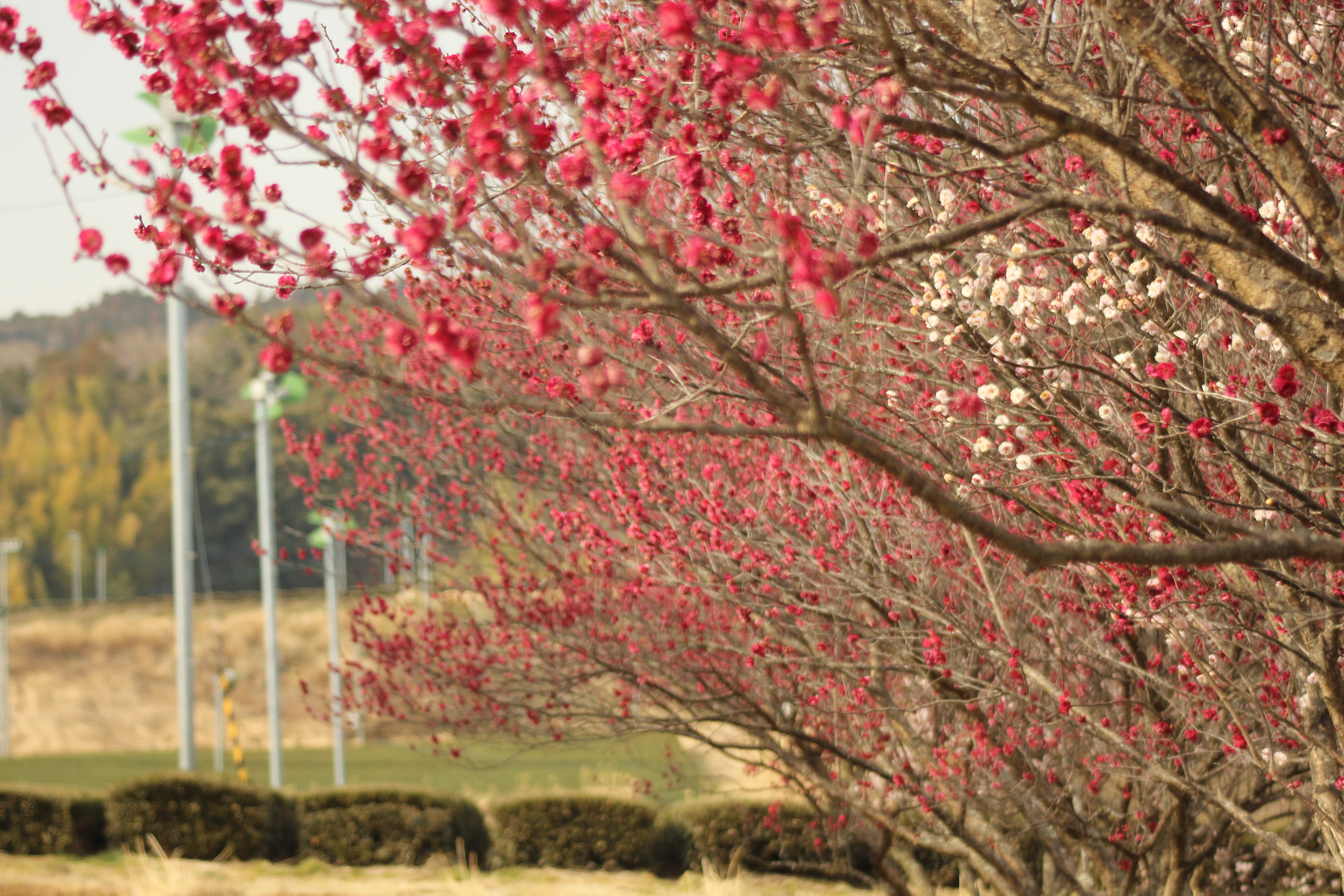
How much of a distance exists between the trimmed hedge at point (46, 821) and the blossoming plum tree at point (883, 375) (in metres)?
8.40

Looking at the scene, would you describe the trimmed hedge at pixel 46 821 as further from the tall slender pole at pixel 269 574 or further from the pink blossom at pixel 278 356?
the pink blossom at pixel 278 356

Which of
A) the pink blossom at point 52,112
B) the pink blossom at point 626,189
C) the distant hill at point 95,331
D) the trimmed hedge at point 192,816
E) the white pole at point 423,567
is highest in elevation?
the distant hill at point 95,331

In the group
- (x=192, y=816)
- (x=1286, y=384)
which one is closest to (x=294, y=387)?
(x=192, y=816)

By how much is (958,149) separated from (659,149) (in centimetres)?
101

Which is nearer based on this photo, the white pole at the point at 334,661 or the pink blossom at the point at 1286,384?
the pink blossom at the point at 1286,384

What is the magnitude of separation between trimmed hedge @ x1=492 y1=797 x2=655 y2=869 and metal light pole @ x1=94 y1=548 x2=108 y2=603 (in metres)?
59.3

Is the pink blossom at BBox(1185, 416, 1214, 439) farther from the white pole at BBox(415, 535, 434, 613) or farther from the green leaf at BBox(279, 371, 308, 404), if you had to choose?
the green leaf at BBox(279, 371, 308, 404)

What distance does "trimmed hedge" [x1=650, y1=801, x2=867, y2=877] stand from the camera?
1321cm

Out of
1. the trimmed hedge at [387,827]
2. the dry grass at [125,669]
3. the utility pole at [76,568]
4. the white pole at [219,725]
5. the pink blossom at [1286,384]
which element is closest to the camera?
the pink blossom at [1286,384]

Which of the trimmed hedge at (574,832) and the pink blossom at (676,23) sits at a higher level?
the pink blossom at (676,23)

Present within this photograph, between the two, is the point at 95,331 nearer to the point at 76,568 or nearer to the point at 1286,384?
the point at 76,568

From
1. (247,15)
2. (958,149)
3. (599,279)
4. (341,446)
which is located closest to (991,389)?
(958,149)

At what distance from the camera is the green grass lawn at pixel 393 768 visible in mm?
22734

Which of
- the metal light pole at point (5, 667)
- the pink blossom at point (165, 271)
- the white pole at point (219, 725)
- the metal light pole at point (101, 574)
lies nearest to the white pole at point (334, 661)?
the white pole at point (219, 725)
